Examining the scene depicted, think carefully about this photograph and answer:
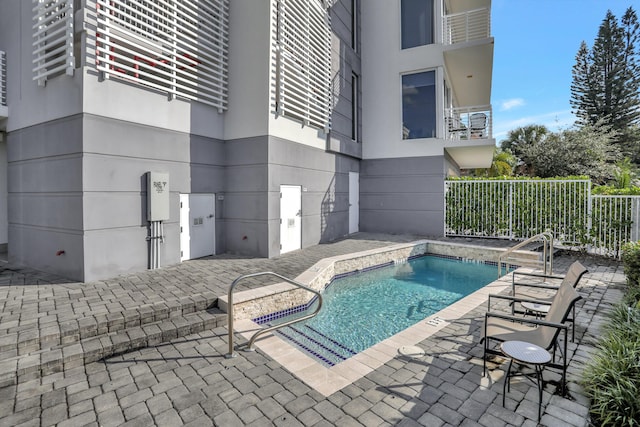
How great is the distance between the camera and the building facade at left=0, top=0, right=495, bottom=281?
232 inches

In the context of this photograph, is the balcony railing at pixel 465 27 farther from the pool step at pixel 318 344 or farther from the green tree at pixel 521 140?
the green tree at pixel 521 140

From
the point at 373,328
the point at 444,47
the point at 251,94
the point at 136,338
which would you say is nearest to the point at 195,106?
the point at 251,94

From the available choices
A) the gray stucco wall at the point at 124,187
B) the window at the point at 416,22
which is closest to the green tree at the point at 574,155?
the window at the point at 416,22

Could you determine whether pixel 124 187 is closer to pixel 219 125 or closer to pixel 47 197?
pixel 47 197

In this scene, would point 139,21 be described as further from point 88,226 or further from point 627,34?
point 627,34

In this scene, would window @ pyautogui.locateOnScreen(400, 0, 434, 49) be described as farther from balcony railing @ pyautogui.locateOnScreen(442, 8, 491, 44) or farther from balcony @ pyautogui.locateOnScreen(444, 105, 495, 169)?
balcony @ pyautogui.locateOnScreen(444, 105, 495, 169)

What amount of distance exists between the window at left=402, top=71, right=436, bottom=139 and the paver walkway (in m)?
8.56

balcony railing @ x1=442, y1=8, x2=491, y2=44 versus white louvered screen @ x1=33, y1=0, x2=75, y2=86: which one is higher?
balcony railing @ x1=442, y1=8, x2=491, y2=44

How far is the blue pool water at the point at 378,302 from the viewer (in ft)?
15.1

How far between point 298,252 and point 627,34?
32.3 m

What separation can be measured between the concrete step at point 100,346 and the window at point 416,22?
12.2m

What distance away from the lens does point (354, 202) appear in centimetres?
1298

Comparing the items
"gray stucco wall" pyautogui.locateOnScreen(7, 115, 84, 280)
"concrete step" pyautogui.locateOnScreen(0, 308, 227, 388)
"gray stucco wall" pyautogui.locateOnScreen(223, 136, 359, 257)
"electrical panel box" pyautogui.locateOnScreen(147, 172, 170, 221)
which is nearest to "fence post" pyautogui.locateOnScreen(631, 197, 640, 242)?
"gray stucco wall" pyautogui.locateOnScreen(223, 136, 359, 257)

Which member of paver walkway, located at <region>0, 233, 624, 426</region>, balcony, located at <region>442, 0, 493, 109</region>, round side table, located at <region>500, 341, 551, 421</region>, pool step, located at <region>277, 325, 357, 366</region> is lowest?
pool step, located at <region>277, 325, 357, 366</region>
